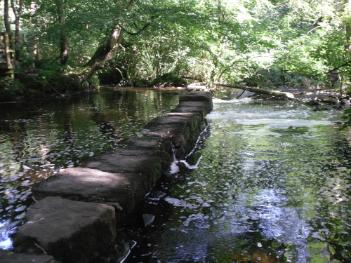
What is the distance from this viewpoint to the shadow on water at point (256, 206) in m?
3.24

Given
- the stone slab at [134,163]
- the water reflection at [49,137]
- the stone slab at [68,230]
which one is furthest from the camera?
the water reflection at [49,137]

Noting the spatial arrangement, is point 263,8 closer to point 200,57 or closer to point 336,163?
point 200,57

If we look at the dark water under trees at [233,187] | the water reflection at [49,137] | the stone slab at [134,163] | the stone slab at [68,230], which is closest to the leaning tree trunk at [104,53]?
the water reflection at [49,137]

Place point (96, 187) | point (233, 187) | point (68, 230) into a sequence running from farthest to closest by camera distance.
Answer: point (233, 187), point (96, 187), point (68, 230)

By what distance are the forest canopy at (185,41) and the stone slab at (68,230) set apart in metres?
8.19

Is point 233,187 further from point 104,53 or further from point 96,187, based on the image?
point 104,53

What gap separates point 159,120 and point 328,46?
8.46m

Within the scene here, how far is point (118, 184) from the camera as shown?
11.4ft

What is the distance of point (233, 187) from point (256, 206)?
2.06 ft

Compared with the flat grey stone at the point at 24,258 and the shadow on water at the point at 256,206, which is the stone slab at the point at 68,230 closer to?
the flat grey stone at the point at 24,258

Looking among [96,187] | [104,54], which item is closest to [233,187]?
[96,187]

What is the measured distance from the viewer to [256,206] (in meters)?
4.15

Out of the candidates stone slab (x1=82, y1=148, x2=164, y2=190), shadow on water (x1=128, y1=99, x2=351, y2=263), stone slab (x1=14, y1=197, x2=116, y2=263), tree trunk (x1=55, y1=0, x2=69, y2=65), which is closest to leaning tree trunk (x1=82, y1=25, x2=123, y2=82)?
tree trunk (x1=55, y1=0, x2=69, y2=65)

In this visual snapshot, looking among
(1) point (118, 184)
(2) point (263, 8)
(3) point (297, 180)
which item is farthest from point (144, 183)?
(2) point (263, 8)
